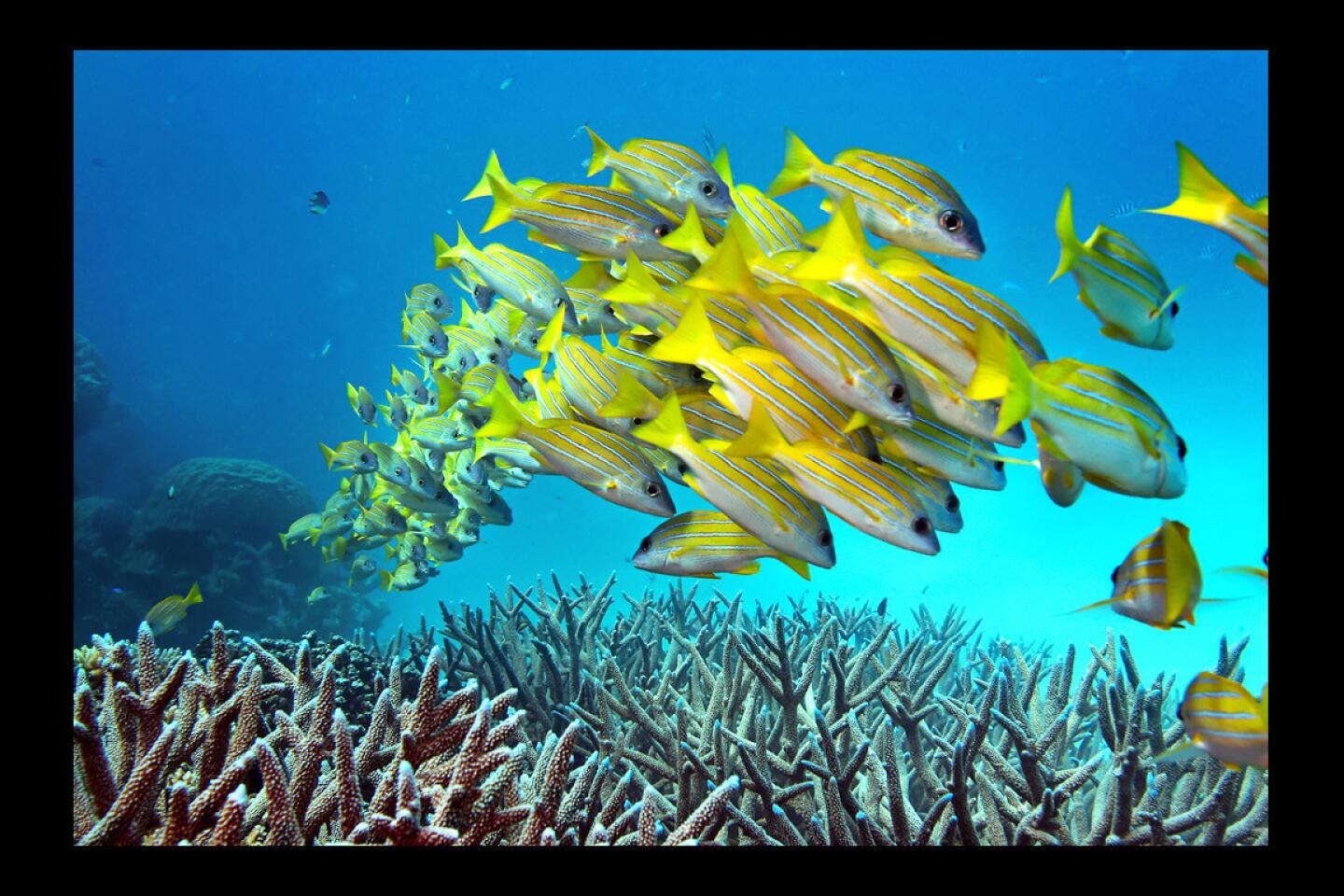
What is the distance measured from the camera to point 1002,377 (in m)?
1.48

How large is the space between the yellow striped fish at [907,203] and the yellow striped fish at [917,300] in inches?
14.5

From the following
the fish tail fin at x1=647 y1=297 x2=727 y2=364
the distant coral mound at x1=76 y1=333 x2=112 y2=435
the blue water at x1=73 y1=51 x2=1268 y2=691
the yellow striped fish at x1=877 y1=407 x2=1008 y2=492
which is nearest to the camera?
the fish tail fin at x1=647 y1=297 x2=727 y2=364

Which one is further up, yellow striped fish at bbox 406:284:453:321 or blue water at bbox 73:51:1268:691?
blue water at bbox 73:51:1268:691

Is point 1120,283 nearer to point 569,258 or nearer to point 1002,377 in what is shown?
point 1002,377

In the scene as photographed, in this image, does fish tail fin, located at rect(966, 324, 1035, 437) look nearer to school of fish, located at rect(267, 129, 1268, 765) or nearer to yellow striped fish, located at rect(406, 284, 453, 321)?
school of fish, located at rect(267, 129, 1268, 765)

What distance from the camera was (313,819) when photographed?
2.11 m

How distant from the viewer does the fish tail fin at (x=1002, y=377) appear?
142cm

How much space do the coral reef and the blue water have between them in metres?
10.4

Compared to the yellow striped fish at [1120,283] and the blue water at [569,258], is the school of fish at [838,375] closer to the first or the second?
the yellow striped fish at [1120,283]

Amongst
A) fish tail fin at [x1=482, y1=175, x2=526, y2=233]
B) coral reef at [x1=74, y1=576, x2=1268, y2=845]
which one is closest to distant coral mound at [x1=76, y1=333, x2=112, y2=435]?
coral reef at [x1=74, y1=576, x2=1268, y2=845]

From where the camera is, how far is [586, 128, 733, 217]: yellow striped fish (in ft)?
8.05

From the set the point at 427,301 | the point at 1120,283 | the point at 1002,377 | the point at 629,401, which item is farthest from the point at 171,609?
the point at 1120,283
